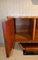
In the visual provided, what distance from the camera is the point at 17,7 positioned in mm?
1562

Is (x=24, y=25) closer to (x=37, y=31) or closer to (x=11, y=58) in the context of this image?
(x=37, y=31)

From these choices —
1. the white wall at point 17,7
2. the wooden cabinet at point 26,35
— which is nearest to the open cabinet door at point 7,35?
the wooden cabinet at point 26,35

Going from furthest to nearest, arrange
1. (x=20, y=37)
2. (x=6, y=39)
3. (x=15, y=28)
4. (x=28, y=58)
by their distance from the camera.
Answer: (x=15, y=28) < (x=20, y=37) < (x=28, y=58) < (x=6, y=39)

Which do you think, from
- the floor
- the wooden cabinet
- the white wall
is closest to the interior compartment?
the wooden cabinet

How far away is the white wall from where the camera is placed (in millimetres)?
1545

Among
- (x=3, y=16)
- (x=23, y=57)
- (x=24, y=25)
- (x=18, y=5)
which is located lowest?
(x=23, y=57)

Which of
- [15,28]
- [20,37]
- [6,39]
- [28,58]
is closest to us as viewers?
[6,39]

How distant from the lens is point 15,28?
164 cm

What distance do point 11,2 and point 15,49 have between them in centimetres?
68

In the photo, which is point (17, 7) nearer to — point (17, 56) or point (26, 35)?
point (26, 35)

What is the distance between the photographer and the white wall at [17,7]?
154cm

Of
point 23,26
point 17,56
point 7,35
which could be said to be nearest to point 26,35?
point 23,26

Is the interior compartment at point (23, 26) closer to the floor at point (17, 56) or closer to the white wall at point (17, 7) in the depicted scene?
the white wall at point (17, 7)

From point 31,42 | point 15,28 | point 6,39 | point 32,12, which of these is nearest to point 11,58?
point 6,39
